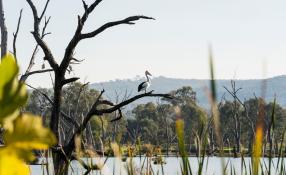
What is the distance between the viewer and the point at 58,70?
283 cm

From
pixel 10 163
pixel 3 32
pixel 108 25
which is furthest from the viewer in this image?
pixel 3 32

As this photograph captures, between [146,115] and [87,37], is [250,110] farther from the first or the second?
[87,37]

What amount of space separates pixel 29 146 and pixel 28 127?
0.4 inches

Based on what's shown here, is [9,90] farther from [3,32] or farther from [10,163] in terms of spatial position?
[3,32]

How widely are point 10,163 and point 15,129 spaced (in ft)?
0.12

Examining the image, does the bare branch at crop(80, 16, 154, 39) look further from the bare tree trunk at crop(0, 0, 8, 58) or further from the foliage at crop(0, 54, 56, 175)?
the foliage at crop(0, 54, 56, 175)

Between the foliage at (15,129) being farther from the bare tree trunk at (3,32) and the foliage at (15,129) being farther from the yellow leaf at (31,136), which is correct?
the bare tree trunk at (3,32)

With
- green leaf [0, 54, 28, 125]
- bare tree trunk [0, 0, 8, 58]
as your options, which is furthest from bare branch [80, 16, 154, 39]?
green leaf [0, 54, 28, 125]

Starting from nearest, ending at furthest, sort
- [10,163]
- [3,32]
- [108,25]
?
[10,163] → [108,25] → [3,32]

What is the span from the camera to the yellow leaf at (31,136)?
301 mm

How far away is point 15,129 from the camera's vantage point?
31 centimetres

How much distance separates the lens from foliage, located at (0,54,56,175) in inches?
11.5

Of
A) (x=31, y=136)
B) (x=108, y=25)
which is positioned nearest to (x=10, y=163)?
(x=31, y=136)

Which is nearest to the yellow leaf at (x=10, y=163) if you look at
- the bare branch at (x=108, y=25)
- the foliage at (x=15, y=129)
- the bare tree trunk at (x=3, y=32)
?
the foliage at (x=15, y=129)
